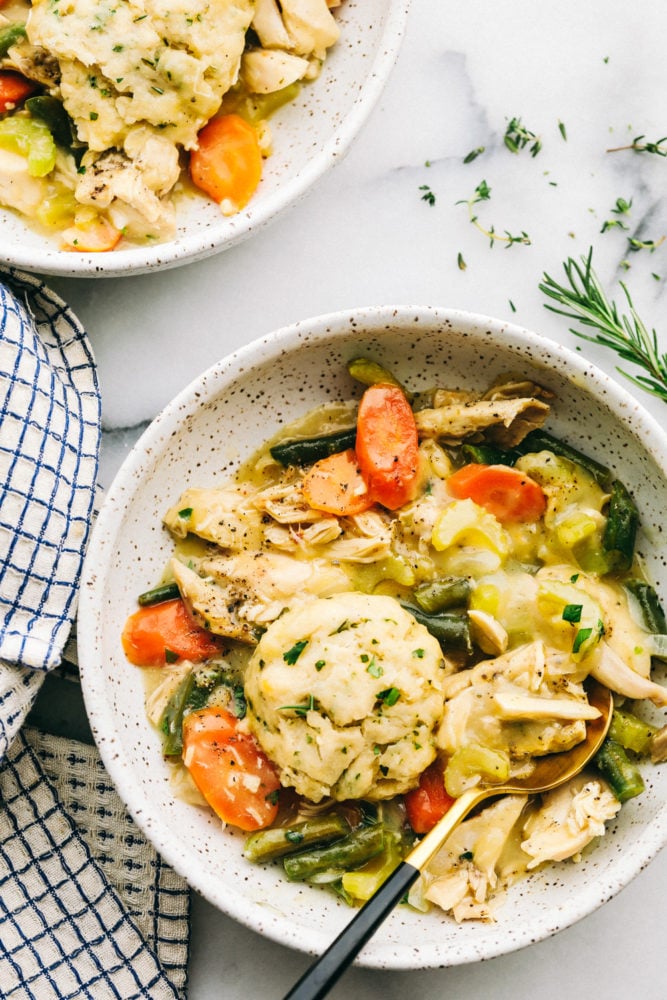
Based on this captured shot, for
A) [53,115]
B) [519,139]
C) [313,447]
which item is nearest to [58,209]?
[53,115]

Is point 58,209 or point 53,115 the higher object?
point 53,115

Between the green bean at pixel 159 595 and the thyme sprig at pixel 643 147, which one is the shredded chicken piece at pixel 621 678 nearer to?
the green bean at pixel 159 595

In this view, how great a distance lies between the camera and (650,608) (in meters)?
3.11

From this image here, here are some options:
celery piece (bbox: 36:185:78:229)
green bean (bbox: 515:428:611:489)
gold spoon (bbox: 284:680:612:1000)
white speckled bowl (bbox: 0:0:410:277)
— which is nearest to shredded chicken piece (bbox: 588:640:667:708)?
gold spoon (bbox: 284:680:612:1000)

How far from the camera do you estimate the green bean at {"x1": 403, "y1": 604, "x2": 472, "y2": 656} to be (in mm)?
3037

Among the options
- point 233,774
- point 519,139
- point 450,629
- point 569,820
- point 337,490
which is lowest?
point 233,774

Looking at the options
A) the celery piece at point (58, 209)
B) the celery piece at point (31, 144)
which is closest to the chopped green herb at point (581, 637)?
the celery piece at point (58, 209)

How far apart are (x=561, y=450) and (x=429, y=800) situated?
44.3 inches

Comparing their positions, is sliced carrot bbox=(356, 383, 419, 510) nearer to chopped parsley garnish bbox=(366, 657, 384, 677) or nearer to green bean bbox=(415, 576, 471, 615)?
green bean bbox=(415, 576, 471, 615)

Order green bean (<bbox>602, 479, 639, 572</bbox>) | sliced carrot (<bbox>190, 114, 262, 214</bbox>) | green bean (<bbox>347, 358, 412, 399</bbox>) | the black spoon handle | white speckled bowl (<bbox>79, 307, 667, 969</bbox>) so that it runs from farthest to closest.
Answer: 1. sliced carrot (<bbox>190, 114, 262, 214</bbox>)
2. green bean (<bbox>347, 358, 412, 399</bbox>)
3. green bean (<bbox>602, 479, 639, 572</bbox>)
4. white speckled bowl (<bbox>79, 307, 667, 969</bbox>)
5. the black spoon handle

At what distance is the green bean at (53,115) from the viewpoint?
3271 mm

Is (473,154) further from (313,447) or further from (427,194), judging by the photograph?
(313,447)

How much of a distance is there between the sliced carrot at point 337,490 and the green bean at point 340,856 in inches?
37.3

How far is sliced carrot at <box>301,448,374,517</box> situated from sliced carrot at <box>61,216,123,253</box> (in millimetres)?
986
